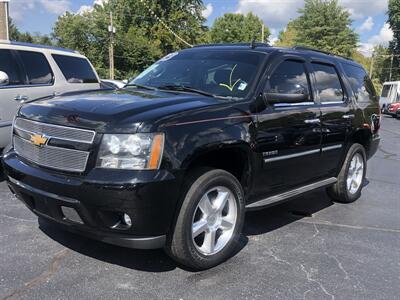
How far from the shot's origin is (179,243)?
3.61m

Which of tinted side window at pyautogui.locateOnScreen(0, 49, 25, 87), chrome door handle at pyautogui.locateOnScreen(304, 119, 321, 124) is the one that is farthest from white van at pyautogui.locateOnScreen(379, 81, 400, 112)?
tinted side window at pyautogui.locateOnScreen(0, 49, 25, 87)

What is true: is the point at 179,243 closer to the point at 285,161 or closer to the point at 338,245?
the point at 285,161

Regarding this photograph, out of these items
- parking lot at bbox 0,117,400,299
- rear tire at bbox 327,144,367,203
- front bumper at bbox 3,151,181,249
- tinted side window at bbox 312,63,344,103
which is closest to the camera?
front bumper at bbox 3,151,181,249

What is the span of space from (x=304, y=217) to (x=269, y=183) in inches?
53.2

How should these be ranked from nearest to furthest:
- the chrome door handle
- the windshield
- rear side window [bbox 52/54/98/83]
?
the windshield
the chrome door handle
rear side window [bbox 52/54/98/83]

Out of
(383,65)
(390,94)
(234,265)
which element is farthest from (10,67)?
(383,65)

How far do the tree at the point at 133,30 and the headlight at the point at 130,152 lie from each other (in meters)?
47.1

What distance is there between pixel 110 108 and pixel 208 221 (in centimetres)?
124

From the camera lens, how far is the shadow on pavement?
13.1 ft

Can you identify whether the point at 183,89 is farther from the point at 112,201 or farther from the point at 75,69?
the point at 75,69

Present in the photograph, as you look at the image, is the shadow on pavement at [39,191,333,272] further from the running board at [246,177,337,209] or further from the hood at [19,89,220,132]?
the hood at [19,89,220,132]

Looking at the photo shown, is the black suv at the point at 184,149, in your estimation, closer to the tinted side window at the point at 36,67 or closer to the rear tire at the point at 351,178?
the rear tire at the point at 351,178

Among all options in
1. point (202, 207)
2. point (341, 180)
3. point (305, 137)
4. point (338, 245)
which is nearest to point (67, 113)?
point (202, 207)

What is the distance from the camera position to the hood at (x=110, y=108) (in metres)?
3.39
